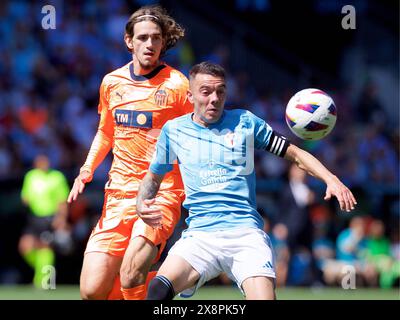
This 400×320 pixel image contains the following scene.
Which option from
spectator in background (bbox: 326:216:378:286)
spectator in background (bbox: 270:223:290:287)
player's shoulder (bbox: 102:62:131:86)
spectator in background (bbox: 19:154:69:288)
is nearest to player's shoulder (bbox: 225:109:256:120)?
player's shoulder (bbox: 102:62:131:86)

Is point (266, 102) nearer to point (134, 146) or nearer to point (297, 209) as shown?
point (297, 209)

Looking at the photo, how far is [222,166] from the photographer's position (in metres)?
7.31

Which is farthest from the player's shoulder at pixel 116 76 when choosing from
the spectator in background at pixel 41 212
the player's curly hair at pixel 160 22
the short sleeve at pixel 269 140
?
the spectator in background at pixel 41 212

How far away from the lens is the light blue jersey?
7.23 m

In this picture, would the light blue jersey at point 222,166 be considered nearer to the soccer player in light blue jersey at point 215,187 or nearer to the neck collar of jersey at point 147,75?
the soccer player in light blue jersey at point 215,187

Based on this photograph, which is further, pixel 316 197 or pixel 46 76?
pixel 46 76

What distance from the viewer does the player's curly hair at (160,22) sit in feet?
27.4

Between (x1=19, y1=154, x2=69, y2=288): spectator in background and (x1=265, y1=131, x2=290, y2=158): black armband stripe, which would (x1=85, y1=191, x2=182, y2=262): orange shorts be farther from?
(x1=19, y1=154, x2=69, y2=288): spectator in background
